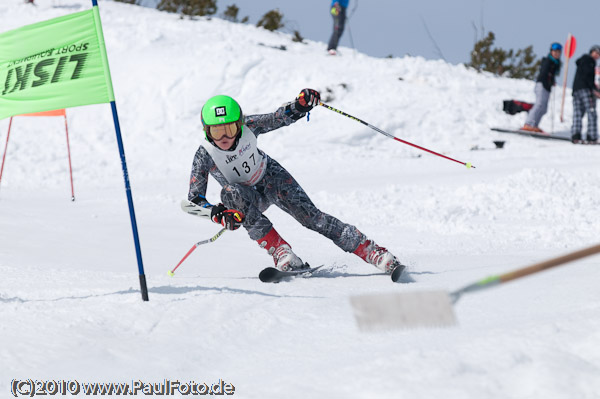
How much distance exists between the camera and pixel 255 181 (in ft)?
15.5

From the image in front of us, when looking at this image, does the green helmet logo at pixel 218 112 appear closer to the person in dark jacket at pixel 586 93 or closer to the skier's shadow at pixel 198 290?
the skier's shadow at pixel 198 290

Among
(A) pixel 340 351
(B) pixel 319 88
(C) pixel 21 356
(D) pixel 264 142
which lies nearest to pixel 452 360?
(A) pixel 340 351

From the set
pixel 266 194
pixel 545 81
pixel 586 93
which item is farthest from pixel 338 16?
pixel 266 194

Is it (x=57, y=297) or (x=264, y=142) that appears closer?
(x=57, y=297)

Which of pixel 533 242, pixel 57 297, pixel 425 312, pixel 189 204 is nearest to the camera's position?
pixel 425 312

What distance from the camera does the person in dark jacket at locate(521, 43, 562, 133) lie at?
1254cm

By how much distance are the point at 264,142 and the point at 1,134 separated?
567 centimetres

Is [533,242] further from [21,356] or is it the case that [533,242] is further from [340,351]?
[21,356]

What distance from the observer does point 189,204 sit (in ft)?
14.2

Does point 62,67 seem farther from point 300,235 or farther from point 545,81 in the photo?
point 545,81

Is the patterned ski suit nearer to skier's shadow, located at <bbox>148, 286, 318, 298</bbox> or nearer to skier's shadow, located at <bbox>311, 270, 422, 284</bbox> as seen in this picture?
skier's shadow, located at <bbox>311, 270, 422, 284</bbox>

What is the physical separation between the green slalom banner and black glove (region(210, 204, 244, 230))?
974 millimetres

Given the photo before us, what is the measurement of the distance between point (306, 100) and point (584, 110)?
9554 mm

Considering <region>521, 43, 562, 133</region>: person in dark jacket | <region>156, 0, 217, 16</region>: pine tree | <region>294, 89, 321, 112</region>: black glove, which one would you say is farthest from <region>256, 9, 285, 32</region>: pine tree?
<region>294, 89, 321, 112</region>: black glove
